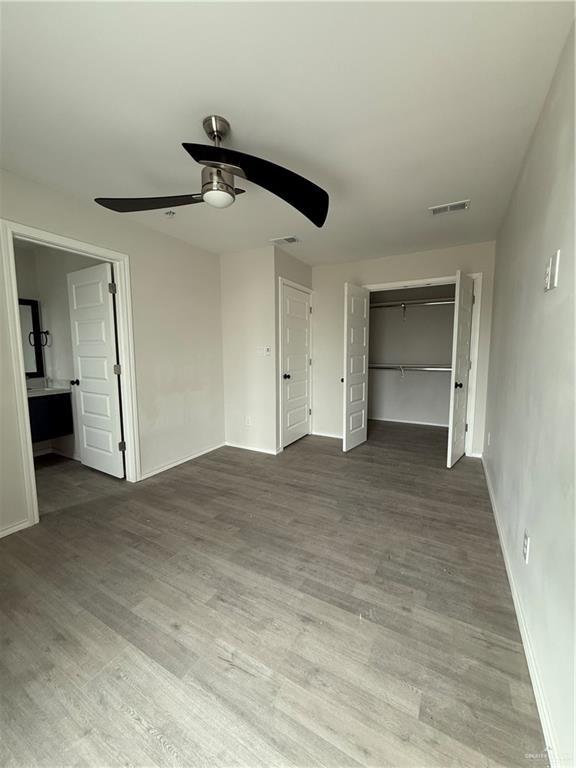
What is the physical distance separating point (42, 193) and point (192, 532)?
2.78 m

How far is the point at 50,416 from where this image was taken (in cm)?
358

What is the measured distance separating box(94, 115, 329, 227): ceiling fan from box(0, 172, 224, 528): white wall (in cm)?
99

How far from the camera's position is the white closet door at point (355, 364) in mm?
3955

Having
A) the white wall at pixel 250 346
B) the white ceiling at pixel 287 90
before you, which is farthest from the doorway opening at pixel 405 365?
the white ceiling at pixel 287 90

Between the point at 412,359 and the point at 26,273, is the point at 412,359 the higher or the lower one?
the lower one

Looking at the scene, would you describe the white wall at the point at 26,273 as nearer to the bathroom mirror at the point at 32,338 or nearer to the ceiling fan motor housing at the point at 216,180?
the bathroom mirror at the point at 32,338

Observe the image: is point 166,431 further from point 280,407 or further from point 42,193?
point 42,193

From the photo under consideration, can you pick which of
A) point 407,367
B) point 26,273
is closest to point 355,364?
point 407,367

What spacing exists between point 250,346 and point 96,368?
5.61 feet

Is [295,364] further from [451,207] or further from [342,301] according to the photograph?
[451,207]

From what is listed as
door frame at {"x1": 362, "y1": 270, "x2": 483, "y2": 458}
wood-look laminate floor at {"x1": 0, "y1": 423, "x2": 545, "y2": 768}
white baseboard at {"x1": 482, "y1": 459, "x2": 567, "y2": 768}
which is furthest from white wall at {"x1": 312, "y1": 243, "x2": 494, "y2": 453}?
white baseboard at {"x1": 482, "y1": 459, "x2": 567, "y2": 768}

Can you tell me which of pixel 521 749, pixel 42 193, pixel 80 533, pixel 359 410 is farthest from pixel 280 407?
pixel 521 749

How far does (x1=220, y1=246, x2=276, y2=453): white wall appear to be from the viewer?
3.87 meters

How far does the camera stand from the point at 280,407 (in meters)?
4.05
